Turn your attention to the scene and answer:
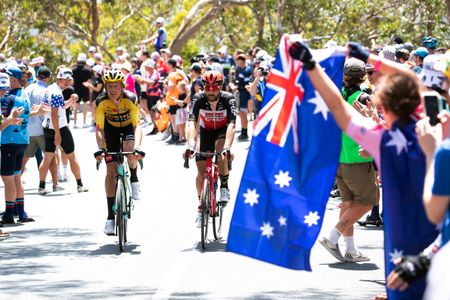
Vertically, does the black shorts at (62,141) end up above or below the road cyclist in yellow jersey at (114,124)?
below

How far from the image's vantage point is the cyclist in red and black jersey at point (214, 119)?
12.8 metres

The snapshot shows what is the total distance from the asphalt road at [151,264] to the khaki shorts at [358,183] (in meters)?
0.67

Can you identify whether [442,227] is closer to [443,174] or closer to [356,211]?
[443,174]

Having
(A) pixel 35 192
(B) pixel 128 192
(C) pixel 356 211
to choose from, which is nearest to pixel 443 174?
(C) pixel 356 211

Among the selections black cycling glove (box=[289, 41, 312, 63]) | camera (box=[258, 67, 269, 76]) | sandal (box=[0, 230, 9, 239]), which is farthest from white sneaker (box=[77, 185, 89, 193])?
black cycling glove (box=[289, 41, 312, 63])

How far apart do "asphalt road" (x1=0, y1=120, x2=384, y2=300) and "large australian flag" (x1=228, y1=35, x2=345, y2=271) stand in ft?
9.04

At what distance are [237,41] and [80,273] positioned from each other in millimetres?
51401

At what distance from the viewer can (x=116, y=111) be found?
1285cm

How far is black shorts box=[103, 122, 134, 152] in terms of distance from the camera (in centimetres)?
1294

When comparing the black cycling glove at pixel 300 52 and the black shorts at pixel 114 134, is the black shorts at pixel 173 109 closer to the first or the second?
the black shorts at pixel 114 134

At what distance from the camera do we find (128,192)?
12641mm

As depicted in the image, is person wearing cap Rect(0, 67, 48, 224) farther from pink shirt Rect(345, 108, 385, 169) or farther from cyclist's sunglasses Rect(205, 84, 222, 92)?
pink shirt Rect(345, 108, 385, 169)

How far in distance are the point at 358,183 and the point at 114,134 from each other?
10.1 ft

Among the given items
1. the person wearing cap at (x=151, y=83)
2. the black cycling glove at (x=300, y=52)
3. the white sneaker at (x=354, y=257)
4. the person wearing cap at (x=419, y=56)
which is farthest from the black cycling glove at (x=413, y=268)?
the person wearing cap at (x=151, y=83)
